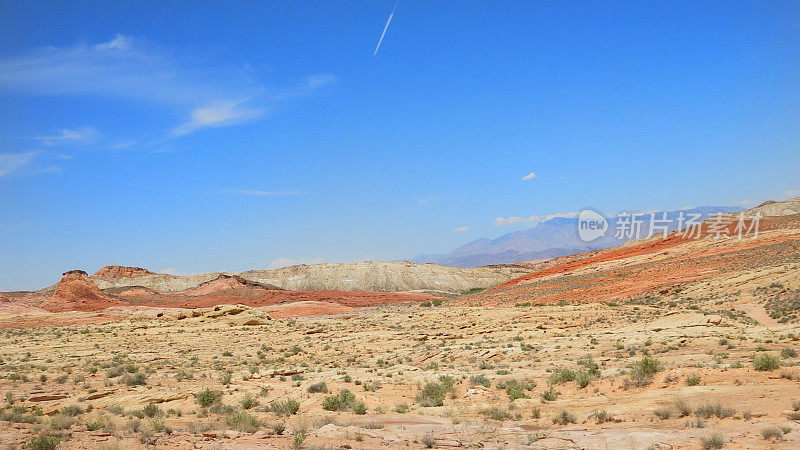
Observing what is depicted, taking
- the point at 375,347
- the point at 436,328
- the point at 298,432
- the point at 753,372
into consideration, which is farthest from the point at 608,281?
the point at 298,432

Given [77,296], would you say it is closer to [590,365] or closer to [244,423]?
[244,423]

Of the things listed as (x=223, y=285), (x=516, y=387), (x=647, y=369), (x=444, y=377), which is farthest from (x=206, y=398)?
(x=223, y=285)

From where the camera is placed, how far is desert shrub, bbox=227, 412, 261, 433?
34.8 ft

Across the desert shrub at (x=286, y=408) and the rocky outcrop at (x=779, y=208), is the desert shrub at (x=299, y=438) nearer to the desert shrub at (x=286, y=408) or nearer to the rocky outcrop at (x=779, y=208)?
the desert shrub at (x=286, y=408)

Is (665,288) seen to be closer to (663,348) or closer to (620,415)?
(663,348)

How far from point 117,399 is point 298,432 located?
7.35 m

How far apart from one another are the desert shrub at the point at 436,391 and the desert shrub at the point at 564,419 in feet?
10.8

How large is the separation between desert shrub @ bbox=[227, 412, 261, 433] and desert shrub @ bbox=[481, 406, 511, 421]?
4.93 m

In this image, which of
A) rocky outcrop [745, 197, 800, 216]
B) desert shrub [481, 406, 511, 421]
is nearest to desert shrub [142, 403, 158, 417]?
desert shrub [481, 406, 511, 421]

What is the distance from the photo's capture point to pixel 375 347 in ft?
81.8

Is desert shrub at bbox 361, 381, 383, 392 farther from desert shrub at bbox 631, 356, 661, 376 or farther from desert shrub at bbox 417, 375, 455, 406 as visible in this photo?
desert shrub at bbox 631, 356, 661, 376

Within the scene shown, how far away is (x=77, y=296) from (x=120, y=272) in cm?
5235

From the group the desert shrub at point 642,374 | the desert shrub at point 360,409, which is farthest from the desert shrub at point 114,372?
the desert shrub at point 642,374

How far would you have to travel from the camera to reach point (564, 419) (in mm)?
10297
